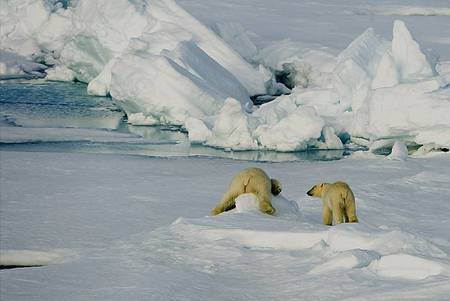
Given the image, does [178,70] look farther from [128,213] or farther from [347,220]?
[347,220]

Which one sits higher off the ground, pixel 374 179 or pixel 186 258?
pixel 374 179

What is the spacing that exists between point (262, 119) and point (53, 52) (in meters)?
7.65

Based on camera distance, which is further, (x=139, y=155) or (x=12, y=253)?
(x=139, y=155)

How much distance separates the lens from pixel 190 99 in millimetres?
12781

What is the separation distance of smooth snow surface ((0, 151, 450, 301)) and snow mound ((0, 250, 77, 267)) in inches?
0.4

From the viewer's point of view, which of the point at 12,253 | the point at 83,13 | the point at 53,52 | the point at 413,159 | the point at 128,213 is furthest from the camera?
the point at 53,52

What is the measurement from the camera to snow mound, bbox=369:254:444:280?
4.11m

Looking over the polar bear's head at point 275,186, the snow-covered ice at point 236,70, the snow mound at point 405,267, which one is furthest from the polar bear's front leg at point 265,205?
the snow-covered ice at point 236,70

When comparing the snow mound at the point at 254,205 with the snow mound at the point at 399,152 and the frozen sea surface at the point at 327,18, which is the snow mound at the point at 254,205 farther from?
the frozen sea surface at the point at 327,18

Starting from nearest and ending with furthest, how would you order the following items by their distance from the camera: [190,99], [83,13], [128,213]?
1. [128,213]
2. [190,99]
3. [83,13]

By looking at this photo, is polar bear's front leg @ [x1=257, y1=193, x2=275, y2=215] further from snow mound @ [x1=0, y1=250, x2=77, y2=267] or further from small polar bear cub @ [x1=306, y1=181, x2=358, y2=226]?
snow mound @ [x1=0, y1=250, x2=77, y2=267]

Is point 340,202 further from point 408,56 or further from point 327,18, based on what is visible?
point 327,18

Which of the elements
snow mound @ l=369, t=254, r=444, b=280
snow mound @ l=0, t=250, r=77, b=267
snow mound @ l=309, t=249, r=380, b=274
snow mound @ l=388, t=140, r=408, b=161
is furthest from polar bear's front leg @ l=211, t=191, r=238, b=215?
snow mound @ l=388, t=140, r=408, b=161

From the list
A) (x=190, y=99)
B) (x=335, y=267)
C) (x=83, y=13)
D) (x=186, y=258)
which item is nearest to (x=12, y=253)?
(x=186, y=258)
